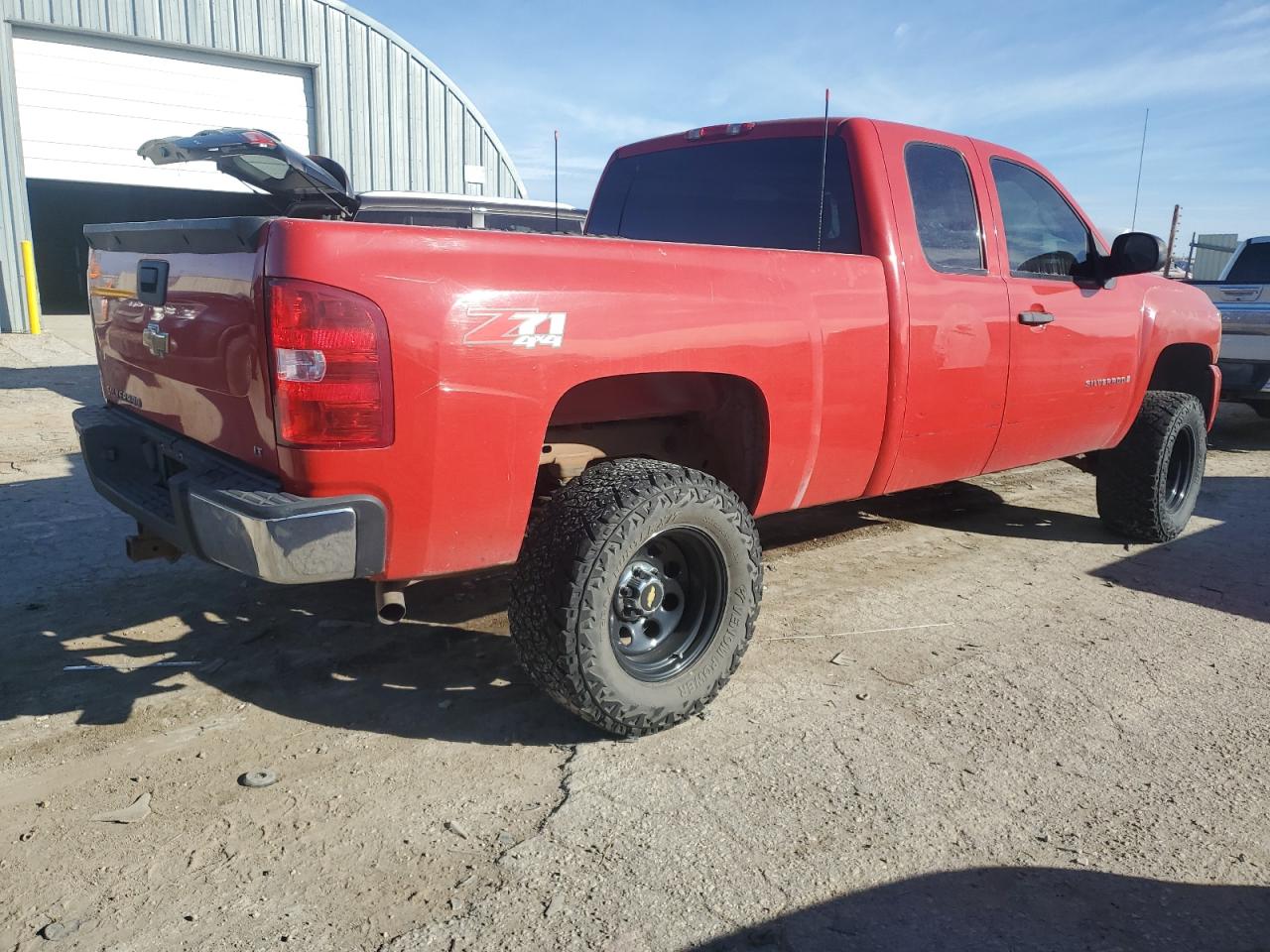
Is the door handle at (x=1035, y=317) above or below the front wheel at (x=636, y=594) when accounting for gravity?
above

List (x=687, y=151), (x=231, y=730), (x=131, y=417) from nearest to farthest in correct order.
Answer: (x=231, y=730) → (x=131, y=417) → (x=687, y=151)

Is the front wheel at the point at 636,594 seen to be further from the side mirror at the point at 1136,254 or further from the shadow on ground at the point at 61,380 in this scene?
the shadow on ground at the point at 61,380

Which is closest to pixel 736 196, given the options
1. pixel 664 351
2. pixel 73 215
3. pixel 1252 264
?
pixel 664 351

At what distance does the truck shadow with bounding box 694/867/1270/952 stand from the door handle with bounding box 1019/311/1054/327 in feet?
8.10

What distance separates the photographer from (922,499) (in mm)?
6238

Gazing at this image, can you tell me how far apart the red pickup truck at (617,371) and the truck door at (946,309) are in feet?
0.05

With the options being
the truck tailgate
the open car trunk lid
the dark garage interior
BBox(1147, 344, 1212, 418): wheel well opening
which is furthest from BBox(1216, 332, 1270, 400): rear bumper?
the dark garage interior

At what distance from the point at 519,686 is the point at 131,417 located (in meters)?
1.63

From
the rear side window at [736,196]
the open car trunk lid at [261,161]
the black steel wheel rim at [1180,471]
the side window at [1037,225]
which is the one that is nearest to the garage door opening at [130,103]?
the open car trunk lid at [261,161]

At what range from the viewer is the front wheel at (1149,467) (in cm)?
511

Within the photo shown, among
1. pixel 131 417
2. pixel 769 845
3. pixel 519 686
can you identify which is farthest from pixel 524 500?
pixel 131 417

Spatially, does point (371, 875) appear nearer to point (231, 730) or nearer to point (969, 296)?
point (231, 730)

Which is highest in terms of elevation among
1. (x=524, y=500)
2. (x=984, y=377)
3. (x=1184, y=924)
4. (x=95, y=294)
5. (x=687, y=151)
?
(x=687, y=151)

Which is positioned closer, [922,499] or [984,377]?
[984,377]
